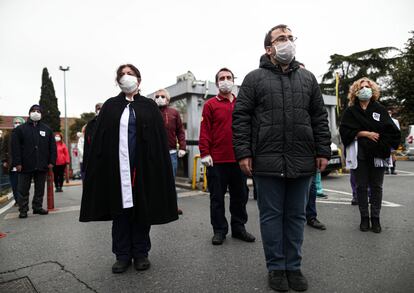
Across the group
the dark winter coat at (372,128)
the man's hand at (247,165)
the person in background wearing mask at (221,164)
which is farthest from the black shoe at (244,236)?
the dark winter coat at (372,128)

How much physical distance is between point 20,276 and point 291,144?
2.57 meters

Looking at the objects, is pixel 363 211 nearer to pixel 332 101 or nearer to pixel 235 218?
pixel 235 218

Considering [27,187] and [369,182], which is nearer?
[369,182]

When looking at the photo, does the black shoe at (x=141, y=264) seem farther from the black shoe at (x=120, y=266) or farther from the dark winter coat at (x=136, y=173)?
the dark winter coat at (x=136, y=173)

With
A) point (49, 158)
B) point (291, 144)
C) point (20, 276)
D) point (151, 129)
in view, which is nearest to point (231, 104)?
point (151, 129)

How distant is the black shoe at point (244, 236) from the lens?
12.2ft

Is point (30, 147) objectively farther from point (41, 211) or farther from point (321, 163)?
point (321, 163)

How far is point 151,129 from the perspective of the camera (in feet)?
10.1

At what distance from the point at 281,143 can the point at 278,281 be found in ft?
3.42

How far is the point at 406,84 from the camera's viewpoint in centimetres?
2072

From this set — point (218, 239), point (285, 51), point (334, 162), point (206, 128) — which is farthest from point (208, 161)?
point (334, 162)

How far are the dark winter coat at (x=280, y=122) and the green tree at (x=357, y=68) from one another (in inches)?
1332

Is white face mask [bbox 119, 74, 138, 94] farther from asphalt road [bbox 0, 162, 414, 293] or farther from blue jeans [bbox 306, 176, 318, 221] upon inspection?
blue jeans [bbox 306, 176, 318, 221]

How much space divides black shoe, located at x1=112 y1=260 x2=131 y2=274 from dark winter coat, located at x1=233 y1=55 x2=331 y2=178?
4.68 ft
